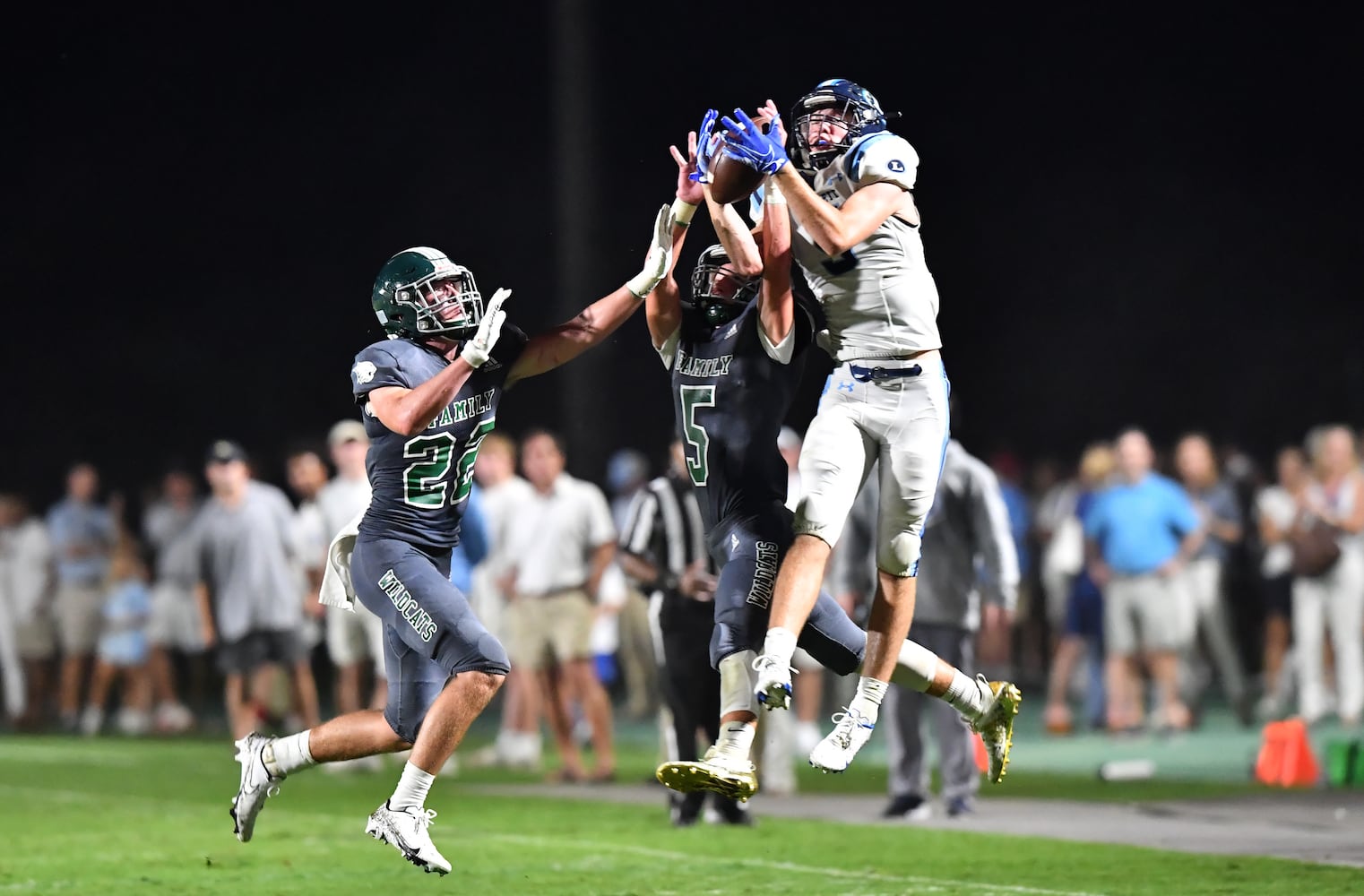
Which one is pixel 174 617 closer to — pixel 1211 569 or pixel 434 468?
pixel 1211 569

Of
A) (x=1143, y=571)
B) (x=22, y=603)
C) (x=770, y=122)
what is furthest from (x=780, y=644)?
(x=22, y=603)

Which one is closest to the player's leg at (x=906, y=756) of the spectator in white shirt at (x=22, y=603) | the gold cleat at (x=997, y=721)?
the gold cleat at (x=997, y=721)

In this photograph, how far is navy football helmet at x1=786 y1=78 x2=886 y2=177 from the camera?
7941 mm

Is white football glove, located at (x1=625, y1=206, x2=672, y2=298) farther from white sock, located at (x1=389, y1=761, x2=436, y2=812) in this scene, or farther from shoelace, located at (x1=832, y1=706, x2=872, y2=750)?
white sock, located at (x1=389, y1=761, x2=436, y2=812)

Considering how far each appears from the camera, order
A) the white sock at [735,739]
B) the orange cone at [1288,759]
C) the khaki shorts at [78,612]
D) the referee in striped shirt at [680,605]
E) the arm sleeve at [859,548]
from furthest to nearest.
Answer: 1. the khaki shorts at [78,612]
2. the orange cone at [1288,759]
3. the arm sleeve at [859,548]
4. the referee in striped shirt at [680,605]
5. the white sock at [735,739]

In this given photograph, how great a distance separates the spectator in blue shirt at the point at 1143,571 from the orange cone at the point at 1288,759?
9.00 ft

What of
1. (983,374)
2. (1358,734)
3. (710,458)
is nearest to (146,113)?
(983,374)

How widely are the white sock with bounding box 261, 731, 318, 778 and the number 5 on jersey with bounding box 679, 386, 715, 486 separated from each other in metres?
1.90

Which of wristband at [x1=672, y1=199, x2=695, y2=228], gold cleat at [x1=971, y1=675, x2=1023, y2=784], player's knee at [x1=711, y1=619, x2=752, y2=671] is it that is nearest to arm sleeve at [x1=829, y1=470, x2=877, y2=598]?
gold cleat at [x1=971, y1=675, x2=1023, y2=784]

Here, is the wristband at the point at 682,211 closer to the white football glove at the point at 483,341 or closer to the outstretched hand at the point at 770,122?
the outstretched hand at the point at 770,122

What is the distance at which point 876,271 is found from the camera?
784cm

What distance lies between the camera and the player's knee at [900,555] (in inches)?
316

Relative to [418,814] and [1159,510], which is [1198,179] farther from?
[418,814]

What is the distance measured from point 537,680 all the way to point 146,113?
19108mm
